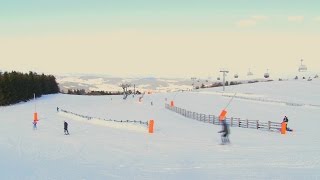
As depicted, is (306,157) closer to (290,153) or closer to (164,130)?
(290,153)

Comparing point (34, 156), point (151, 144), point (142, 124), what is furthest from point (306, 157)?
point (142, 124)

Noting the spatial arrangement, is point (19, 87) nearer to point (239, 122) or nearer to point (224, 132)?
point (239, 122)

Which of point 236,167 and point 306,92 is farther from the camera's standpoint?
point 306,92

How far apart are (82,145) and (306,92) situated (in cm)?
9889

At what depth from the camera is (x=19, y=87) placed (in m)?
101

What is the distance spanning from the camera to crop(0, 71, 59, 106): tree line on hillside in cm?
9206

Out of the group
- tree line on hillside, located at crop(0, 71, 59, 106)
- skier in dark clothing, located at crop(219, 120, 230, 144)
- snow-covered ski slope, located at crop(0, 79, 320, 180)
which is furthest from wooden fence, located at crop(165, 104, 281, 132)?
tree line on hillside, located at crop(0, 71, 59, 106)

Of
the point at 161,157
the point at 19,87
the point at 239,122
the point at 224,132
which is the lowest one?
the point at 239,122

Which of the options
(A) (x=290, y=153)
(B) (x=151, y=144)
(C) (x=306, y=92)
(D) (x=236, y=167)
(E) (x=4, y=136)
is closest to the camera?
(D) (x=236, y=167)

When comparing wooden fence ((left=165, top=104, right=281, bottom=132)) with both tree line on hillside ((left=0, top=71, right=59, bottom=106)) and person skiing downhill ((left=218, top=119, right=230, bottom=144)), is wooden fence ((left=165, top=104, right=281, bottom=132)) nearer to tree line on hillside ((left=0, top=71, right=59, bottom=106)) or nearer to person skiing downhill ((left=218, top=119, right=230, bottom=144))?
person skiing downhill ((left=218, top=119, right=230, bottom=144))

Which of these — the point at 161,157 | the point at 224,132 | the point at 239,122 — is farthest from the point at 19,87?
the point at 161,157

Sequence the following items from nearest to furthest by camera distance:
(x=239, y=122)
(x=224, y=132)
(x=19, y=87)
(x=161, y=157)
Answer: (x=161, y=157), (x=224, y=132), (x=239, y=122), (x=19, y=87)

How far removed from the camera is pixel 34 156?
2531 cm

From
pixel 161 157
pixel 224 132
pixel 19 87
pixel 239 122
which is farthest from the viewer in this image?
pixel 19 87
